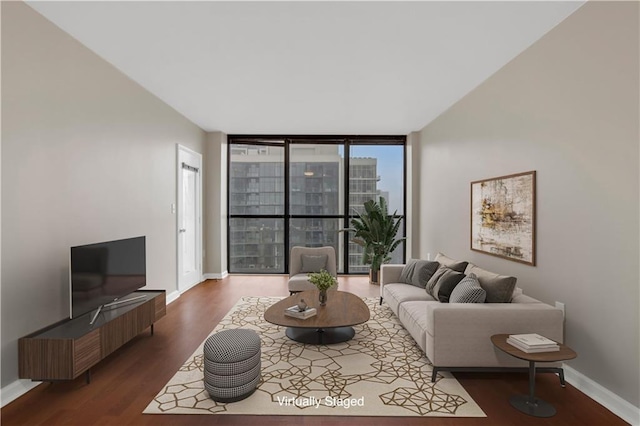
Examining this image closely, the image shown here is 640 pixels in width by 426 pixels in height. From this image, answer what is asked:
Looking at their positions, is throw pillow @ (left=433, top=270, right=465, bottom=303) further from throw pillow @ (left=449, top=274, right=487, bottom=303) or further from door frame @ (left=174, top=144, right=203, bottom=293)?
door frame @ (left=174, top=144, right=203, bottom=293)

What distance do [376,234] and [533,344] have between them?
Answer: 4.09 metres

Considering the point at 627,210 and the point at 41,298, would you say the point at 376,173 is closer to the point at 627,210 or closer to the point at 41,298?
the point at 627,210

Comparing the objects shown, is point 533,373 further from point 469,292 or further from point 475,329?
point 469,292

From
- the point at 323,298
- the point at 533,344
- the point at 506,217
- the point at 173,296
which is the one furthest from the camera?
the point at 173,296

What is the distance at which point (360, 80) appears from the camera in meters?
4.03

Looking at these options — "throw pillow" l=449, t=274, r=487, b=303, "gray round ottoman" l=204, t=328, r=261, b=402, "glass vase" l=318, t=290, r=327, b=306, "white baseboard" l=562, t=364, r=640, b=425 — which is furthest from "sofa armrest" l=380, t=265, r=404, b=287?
"gray round ottoman" l=204, t=328, r=261, b=402

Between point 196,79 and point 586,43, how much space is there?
12.6 ft

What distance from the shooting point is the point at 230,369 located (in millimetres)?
2426

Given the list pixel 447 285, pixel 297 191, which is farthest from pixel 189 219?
pixel 447 285

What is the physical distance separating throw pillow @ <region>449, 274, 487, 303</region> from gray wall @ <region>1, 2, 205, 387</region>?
11.8ft

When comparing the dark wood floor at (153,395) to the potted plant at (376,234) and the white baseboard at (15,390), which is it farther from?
the potted plant at (376,234)

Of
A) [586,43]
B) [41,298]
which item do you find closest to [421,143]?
[586,43]

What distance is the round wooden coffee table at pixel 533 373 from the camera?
2.28 m

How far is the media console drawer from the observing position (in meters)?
2.44
